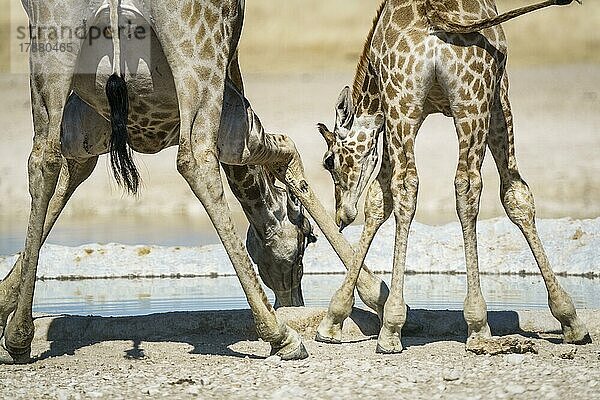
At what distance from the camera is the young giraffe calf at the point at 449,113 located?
751 centimetres

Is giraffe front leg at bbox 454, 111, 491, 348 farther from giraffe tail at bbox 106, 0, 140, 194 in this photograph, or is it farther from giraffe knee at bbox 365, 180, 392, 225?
giraffe tail at bbox 106, 0, 140, 194

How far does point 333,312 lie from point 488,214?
364 inches

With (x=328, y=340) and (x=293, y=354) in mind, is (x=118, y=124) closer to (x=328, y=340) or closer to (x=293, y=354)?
(x=293, y=354)

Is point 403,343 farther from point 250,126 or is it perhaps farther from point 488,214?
point 488,214

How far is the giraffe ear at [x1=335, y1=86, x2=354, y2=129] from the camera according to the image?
874 cm

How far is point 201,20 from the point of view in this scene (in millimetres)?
7031

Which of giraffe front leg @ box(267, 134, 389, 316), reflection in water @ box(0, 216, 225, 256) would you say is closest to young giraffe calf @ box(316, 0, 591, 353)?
giraffe front leg @ box(267, 134, 389, 316)

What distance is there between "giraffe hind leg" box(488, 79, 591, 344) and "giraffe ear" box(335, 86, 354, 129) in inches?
43.4

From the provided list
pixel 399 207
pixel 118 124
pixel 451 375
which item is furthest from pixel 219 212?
pixel 451 375

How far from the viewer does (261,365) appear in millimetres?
6844

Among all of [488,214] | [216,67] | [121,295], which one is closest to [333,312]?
[216,67]

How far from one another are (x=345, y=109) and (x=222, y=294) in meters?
3.42

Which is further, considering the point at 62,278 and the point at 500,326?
the point at 62,278

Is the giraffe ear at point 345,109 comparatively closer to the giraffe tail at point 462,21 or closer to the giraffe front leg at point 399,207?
the giraffe front leg at point 399,207
